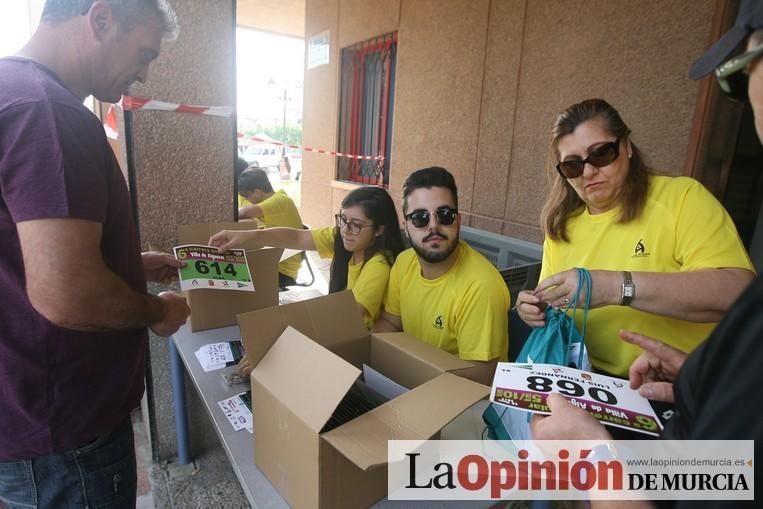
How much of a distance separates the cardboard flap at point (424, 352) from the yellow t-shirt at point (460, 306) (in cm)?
41

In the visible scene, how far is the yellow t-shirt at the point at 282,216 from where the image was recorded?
13.0 feet

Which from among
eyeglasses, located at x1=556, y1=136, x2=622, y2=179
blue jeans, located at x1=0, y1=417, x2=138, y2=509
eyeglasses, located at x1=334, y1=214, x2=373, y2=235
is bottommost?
blue jeans, located at x1=0, y1=417, x2=138, y2=509

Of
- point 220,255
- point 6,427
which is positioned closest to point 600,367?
point 220,255

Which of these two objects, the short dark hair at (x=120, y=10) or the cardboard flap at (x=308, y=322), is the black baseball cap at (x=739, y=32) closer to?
the cardboard flap at (x=308, y=322)

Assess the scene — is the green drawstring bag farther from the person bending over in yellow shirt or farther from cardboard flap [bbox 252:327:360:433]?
the person bending over in yellow shirt

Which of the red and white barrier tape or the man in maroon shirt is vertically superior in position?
the red and white barrier tape

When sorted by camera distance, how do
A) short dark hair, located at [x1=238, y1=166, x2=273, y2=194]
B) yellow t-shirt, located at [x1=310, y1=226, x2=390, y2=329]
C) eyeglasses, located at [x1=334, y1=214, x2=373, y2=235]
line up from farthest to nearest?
short dark hair, located at [x1=238, y1=166, x2=273, y2=194] < eyeglasses, located at [x1=334, y1=214, x2=373, y2=235] < yellow t-shirt, located at [x1=310, y1=226, x2=390, y2=329]

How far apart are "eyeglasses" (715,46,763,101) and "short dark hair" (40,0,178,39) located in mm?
1321

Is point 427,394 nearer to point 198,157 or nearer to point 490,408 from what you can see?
point 490,408

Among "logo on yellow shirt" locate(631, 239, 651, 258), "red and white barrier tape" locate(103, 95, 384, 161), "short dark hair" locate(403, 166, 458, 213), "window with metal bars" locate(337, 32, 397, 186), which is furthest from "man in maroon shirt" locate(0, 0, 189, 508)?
"window with metal bars" locate(337, 32, 397, 186)

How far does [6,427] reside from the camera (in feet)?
3.65

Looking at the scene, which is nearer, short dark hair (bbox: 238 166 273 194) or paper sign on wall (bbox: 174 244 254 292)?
paper sign on wall (bbox: 174 244 254 292)

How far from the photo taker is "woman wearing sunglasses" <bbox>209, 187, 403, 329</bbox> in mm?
2217

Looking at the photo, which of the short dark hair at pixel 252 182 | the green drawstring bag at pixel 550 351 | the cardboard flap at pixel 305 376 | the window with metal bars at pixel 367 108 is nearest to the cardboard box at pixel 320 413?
the cardboard flap at pixel 305 376
